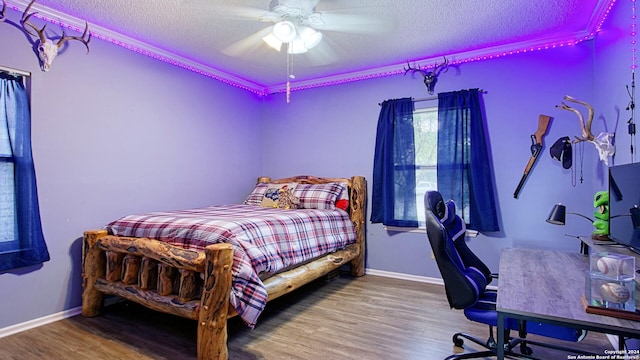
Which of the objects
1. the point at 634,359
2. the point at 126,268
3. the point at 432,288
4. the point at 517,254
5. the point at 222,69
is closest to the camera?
the point at 634,359

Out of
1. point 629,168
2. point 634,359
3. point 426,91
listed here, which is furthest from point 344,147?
point 634,359

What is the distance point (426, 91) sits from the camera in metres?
3.61

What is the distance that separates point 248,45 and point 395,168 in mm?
2026

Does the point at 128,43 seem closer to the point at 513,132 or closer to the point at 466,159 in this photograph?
the point at 466,159

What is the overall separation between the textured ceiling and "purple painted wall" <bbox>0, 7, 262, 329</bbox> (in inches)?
11.7

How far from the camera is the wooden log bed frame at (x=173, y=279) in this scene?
6.22 ft

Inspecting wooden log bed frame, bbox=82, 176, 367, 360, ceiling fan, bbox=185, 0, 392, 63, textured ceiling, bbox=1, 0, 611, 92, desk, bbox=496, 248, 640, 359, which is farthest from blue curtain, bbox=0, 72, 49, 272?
desk, bbox=496, 248, 640, 359

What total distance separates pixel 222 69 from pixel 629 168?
375 cm

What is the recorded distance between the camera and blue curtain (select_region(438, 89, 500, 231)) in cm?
322

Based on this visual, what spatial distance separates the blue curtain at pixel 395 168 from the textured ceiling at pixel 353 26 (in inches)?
21.4

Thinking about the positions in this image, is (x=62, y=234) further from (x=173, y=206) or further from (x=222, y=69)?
(x=222, y=69)

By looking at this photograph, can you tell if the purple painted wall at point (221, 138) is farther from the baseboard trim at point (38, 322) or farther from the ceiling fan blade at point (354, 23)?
the ceiling fan blade at point (354, 23)

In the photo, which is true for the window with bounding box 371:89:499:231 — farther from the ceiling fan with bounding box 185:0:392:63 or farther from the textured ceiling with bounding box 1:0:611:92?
the ceiling fan with bounding box 185:0:392:63

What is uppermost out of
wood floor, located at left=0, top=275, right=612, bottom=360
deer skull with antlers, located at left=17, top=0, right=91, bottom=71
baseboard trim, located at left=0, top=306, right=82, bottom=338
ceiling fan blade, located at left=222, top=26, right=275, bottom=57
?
ceiling fan blade, located at left=222, top=26, right=275, bottom=57
